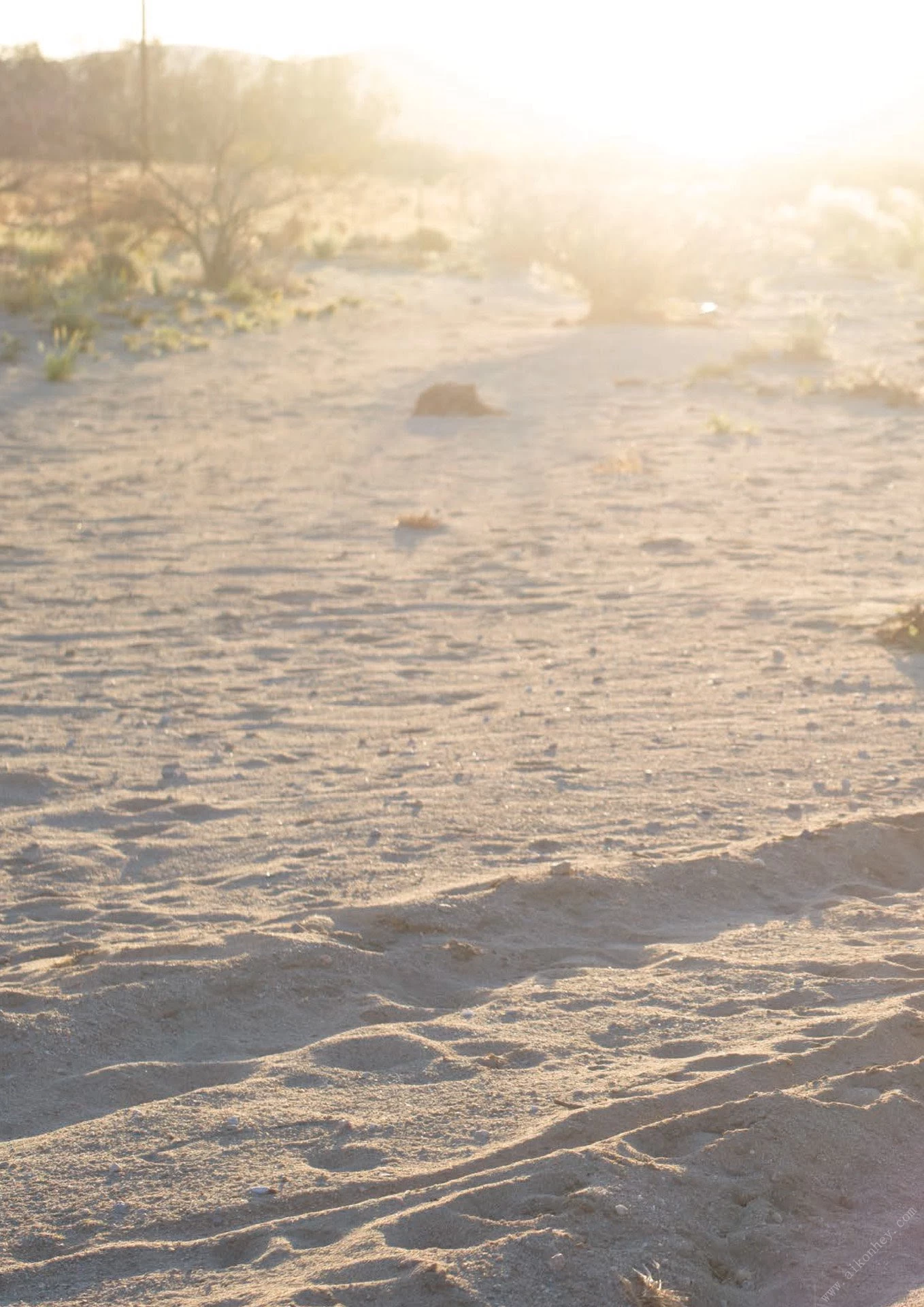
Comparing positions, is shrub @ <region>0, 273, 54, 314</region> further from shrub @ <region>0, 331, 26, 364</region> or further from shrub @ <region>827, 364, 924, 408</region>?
shrub @ <region>827, 364, 924, 408</region>

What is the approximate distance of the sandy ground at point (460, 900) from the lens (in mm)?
3066

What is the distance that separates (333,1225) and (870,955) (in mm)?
1875

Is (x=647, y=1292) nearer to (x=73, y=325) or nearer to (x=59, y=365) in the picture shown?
(x=59, y=365)

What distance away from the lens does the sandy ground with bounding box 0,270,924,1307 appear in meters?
3.07

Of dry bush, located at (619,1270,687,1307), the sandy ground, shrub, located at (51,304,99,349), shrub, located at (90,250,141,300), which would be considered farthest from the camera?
shrub, located at (90,250,141,300)

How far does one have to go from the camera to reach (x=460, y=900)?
4641mm

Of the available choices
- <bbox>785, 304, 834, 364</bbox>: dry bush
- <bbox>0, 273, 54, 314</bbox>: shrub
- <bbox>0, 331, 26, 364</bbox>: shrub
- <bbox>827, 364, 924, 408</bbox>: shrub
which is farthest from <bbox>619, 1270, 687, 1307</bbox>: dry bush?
<bbox>0, 273, 54, 314</bbox>: shrub

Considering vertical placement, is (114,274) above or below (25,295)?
above

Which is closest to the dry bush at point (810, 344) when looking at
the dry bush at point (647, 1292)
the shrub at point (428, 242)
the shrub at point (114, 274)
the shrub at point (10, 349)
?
the shrub at point (10, 349)

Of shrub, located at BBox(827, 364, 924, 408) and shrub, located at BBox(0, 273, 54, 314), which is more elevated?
shrub, located at BBox(0, 273, 54, 314)

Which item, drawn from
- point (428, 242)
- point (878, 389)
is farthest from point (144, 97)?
point (878, 389)

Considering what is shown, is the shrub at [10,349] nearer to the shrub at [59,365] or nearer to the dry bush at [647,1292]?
the shrub at [59,365]

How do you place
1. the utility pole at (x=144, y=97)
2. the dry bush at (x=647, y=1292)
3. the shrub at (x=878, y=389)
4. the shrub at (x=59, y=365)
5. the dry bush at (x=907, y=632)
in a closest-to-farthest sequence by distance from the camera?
the dry bush at (x=647, y=1292) → the dry bush at (x=907, y=632) → the shrub at (x=878, y=389) → the shrub at (x=59, y=365) → the utility pole at (x=144, y=97)

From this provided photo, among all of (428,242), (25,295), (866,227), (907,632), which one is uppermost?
(866,227)
